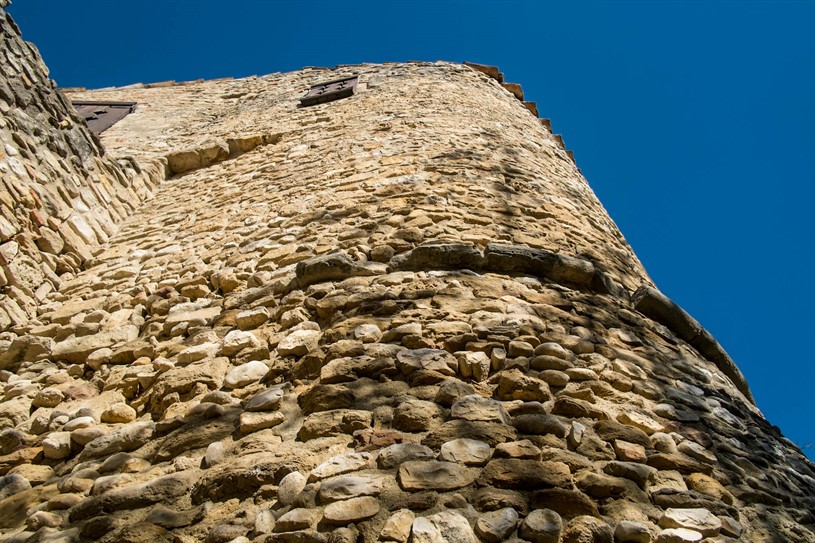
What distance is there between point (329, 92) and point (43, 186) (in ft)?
9.84

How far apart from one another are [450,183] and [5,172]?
2.74m

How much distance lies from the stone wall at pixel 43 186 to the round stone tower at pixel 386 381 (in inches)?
2.4

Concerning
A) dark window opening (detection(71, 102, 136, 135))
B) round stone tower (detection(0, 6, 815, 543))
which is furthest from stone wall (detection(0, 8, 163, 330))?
dark window opening (detection(71, 102, 136, 135))

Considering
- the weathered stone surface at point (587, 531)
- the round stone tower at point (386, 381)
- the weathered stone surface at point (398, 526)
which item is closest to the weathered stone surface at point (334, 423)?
the round stone tower at point (386, 381)

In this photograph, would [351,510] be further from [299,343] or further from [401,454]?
[299,343]

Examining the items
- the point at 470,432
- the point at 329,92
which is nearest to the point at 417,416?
the point at 470,432

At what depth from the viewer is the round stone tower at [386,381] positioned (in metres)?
1.58

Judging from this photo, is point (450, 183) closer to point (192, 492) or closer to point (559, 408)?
point (559, 408)

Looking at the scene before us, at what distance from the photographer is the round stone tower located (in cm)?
158

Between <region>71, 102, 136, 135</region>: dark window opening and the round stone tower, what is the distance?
335 cm

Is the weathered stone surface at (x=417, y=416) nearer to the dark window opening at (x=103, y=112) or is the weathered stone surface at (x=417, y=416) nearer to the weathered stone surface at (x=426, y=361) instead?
the weathered stone surface at (x=426, y=361)

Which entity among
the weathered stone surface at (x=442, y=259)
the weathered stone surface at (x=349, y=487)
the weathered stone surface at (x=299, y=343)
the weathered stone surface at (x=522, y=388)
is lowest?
the weathered stone surface at (x=349, y=487)

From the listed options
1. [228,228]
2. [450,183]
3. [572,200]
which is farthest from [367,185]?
[572,200]

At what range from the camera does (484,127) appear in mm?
4844
